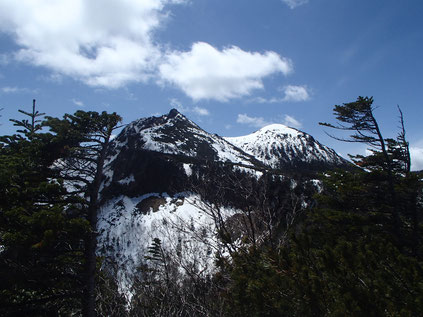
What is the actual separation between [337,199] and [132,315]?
11.5 meters

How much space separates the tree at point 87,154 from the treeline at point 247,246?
0.14 ft

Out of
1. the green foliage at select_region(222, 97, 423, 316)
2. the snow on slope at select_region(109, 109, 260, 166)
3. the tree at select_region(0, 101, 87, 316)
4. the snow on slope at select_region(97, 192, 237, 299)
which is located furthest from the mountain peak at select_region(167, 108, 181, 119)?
the green foliage at select_region(222, 97, 423, 316)

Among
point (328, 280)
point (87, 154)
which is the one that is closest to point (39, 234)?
point (87, 154)

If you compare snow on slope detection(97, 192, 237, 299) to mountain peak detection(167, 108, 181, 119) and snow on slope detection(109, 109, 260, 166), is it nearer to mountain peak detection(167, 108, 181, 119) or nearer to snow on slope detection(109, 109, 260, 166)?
snow on slope detection(109, 109, 260, 166)

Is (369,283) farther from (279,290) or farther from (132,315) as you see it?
(132,315)

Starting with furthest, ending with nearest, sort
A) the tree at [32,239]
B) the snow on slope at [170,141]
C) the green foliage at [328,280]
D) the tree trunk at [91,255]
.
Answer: the snow on slope at [170,141], the tree trunk at [91,255], the tree at [32,239], the green foliage at [328,280]

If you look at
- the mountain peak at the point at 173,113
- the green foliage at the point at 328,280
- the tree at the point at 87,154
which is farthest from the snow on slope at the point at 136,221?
the mountain peak at the point at 173,113

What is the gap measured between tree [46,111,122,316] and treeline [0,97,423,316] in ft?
0.14

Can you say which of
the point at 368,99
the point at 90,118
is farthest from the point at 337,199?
the point at 90,118

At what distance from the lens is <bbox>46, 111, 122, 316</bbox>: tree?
8.57m

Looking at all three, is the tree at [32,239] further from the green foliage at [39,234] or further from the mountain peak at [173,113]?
the mountain peak at [173,113]

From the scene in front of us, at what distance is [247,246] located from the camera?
6094 millimetres

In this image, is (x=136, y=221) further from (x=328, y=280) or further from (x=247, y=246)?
(x=328, y=280)

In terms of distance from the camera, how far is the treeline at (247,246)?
2.96 metres
